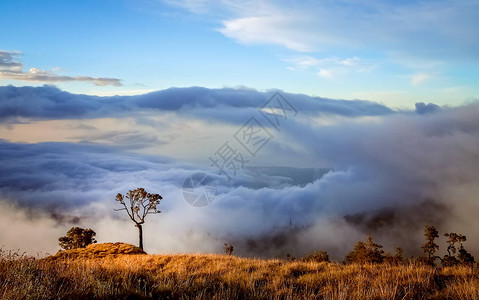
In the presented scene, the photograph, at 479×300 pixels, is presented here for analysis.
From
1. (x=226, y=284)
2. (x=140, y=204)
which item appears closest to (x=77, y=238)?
(x=140, y=204)

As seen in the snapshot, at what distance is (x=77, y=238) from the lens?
1228 inches

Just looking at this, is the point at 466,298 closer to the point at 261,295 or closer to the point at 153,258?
the point at 261,295

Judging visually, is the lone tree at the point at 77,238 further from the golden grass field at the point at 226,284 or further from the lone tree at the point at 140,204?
the golden grass field at the point at 226,284

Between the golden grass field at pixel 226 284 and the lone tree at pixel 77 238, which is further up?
the golden grass field at pixel 226 284

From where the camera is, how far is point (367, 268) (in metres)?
12.2

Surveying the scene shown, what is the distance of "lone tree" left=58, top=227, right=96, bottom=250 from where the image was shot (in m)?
31.1

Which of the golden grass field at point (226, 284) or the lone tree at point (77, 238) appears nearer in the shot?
the golden grass field at point (226, 284)

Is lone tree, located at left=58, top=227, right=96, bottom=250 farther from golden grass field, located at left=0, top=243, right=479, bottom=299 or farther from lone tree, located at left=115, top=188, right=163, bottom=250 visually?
golden grass field, located at left=0, top=243, right=479, bottom=299

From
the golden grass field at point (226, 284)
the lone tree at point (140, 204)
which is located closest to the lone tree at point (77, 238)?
the lone tree at point (140, 204)

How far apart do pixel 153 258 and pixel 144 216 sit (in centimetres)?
1292

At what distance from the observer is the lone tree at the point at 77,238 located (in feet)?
102

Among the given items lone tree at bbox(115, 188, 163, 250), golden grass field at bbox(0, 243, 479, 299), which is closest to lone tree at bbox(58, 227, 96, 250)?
lone tree at bbox(115, 188, 163, 250)

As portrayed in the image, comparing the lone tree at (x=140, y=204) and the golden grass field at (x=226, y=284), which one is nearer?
the golden grass field at (x=226, y=284)

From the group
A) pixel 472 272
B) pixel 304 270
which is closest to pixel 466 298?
pixel 472 272
